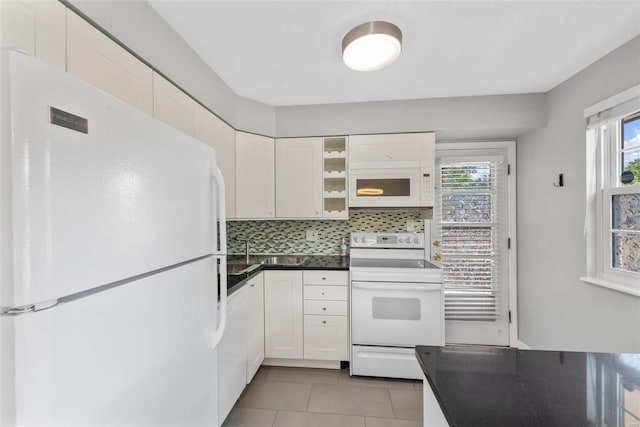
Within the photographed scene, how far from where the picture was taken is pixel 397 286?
6.99ft

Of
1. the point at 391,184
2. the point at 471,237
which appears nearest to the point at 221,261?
the point at 391,184

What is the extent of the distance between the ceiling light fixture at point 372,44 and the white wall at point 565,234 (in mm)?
1396

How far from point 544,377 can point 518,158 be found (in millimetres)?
2560

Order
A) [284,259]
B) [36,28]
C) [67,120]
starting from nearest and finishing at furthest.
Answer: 1. [67,120]
2. [36,28]
3. [284,259]

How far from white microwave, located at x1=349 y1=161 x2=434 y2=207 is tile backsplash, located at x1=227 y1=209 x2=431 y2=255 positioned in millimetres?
304

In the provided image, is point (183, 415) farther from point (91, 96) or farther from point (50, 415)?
point (91, 96)

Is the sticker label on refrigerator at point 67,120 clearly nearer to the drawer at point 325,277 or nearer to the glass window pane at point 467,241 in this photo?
the drawer at point 325,277

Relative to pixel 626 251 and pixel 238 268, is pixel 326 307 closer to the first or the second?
pixel 238 268

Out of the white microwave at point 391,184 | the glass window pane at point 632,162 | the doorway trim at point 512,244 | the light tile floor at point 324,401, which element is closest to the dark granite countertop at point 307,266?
the white microwave at point 391,184

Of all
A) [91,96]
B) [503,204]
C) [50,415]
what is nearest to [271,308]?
[50,415]

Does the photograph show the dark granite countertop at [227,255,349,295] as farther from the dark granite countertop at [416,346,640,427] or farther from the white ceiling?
the white ceiling

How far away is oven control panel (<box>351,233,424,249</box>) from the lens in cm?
258

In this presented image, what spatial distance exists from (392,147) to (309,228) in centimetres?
118

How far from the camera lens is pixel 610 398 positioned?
62 cm
